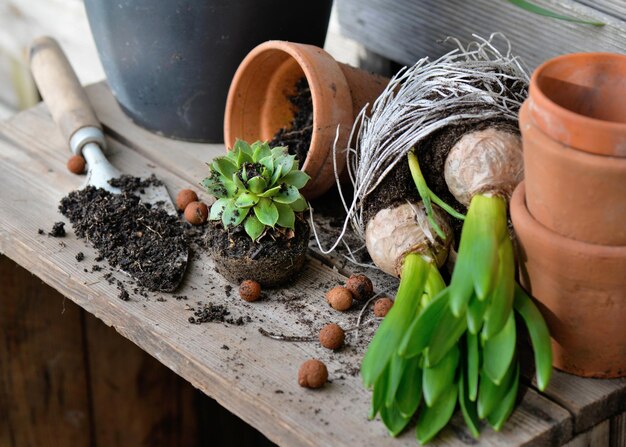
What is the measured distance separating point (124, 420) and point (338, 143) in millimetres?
751

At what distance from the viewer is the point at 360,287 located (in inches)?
44.5

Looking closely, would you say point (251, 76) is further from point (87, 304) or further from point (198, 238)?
point (87, 304)

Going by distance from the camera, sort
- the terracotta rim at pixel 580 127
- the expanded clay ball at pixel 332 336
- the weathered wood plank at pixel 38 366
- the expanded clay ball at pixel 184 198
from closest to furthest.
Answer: the terracotta rim at pixel 580 127
the expanded clay ball at pixel 332 336
the expanded clay ball at pixel 184 198
the weathered wood plank at pixel 38 366

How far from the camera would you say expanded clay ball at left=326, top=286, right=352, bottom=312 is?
1118mm

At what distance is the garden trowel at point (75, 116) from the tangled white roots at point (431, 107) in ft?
0.99

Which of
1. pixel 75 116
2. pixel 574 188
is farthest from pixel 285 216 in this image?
pixel 75 116

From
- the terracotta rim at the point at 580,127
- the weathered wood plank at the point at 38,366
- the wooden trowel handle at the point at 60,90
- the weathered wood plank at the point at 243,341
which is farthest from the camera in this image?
the weathered wood plank at the point at 38,366

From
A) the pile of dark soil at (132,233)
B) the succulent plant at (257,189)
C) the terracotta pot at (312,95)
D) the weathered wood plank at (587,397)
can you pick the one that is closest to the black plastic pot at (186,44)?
the terracotta pot at (312,95)

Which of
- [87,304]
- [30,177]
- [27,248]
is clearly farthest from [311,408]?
[30,177]

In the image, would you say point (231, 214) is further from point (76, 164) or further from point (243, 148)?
point (76, 164)

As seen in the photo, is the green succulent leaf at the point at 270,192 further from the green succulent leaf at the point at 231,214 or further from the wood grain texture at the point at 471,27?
the wood grain texture at the point at 471,27

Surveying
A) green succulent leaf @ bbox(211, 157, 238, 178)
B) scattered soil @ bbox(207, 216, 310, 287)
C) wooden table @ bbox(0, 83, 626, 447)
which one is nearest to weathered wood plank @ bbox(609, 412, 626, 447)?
wooden table @ bbox(0, 83, 626, 447)

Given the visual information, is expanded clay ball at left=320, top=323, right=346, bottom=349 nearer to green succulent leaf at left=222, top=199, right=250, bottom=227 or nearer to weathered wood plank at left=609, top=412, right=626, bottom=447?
green succulent leaf at left=222, top=199, right=250, bottom=227

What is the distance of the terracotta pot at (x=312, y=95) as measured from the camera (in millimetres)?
1229
